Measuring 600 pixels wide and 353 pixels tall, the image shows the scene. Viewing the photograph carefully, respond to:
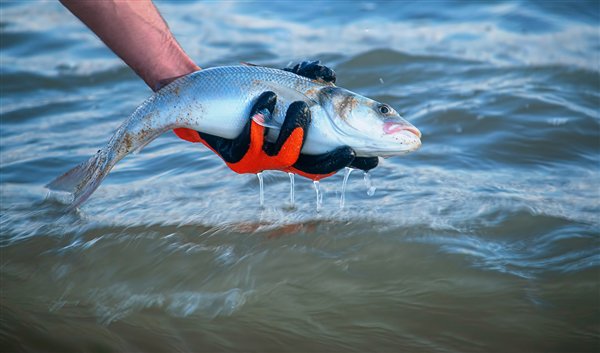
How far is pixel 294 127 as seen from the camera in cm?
368

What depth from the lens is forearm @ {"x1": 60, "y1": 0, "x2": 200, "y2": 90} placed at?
13.5ft

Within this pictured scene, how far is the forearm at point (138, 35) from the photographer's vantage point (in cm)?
412

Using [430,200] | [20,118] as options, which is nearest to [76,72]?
[20,118]

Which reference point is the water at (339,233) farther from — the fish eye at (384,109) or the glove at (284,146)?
the fish eye at (384,109)

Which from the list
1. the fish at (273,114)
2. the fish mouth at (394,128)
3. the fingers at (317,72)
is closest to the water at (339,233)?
the fish at (273,114)

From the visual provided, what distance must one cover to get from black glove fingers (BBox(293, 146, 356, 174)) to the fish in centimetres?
4

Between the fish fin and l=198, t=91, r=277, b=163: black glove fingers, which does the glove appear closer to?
l=198, t=91, r=277, b=163: black glove fingers

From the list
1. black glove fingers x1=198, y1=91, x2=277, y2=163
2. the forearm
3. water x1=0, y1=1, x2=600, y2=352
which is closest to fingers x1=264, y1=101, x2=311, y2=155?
black glove fingers x1=198, y1=91, x2=277, y2=163

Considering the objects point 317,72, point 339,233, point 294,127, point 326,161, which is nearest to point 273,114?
point 294,127

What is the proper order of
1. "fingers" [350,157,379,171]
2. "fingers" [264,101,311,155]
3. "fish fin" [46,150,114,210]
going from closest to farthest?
1. "fingers" [264,101,311,155]
2. "fish fin" [46,150,114,210]
3. "fingers" [350,157,379,171]

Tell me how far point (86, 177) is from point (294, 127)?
1172mm

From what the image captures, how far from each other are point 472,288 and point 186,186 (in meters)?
2.32

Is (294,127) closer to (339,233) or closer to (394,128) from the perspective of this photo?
(394,128)

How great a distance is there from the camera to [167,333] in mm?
3879
